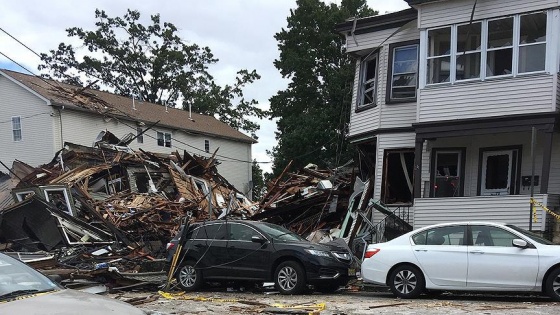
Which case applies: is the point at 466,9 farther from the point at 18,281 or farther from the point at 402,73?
the point at 18,281

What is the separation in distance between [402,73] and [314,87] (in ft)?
59.0

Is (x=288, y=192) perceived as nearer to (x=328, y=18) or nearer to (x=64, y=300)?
(x=64, y=300)

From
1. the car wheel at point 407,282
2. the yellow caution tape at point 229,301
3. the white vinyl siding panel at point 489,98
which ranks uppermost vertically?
the white vinyl siding panel at point 489,98

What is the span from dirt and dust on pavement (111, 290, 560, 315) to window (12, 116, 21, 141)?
2081 centimetres

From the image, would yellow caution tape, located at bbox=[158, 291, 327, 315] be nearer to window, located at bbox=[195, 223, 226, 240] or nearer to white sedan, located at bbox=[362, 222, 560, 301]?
window, located at bbox=[195, 223, 226, 240]

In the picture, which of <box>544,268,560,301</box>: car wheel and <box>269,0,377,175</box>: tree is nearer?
<box>544,268,560,301</box>: car wheel

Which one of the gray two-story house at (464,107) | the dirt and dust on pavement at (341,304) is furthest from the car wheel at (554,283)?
the gray two-story house at (464,107)

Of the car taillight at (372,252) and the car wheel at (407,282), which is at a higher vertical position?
the car taillight at (372,252)

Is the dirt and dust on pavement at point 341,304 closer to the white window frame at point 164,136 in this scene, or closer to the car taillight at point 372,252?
the car taillight at point 372,252

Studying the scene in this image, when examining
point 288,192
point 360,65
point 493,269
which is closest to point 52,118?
point 288,192

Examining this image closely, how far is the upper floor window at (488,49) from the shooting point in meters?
14.4

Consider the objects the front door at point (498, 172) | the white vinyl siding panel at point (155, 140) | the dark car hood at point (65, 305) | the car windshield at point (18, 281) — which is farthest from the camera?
the white vinyl siding panel at point (155, 140)

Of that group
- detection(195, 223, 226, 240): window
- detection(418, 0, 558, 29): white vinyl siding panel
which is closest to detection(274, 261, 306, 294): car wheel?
detection(195, 223, 226, 240): window

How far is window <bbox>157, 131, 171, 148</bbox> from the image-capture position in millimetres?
33344
